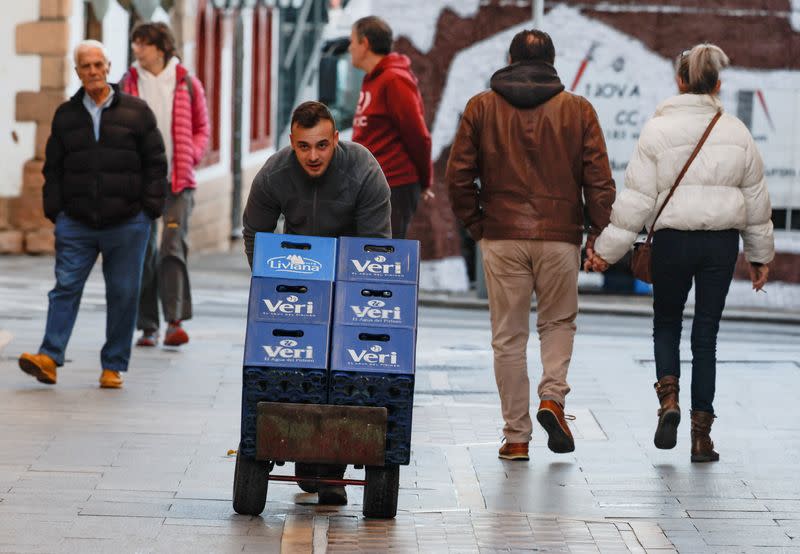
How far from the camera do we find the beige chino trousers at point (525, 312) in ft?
28.6

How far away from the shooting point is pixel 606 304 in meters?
19.1

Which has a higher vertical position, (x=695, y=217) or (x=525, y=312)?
(x=695, y=217)

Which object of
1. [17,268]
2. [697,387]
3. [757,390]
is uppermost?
[697,387]

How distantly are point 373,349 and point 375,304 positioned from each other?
18 centimetres

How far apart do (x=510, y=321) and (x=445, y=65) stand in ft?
36.4

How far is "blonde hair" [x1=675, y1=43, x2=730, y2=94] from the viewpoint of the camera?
876 cm

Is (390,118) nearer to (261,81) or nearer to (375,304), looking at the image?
(375,304)

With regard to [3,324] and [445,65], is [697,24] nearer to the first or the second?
[445,65]

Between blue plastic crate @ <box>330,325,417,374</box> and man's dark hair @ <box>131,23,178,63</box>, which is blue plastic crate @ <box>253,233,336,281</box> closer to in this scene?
blue plastic crate @ <box>330,325,417,374</box>

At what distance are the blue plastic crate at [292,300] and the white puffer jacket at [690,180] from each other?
6.28ft

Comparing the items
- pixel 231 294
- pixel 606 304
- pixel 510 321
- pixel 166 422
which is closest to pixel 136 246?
pixel 166 422

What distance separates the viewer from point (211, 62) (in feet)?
94.9

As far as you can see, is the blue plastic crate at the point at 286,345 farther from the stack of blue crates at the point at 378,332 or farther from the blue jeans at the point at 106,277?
the blue jeans at the point at 106,277

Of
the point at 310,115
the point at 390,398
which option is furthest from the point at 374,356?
the point at 310,115
